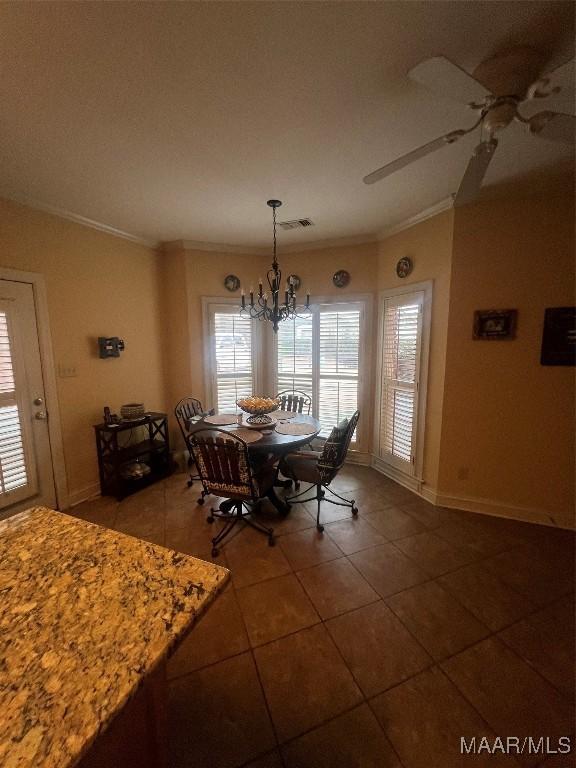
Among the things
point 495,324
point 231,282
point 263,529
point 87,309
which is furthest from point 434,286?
point 87,309

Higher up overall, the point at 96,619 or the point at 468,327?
the point at 468,327

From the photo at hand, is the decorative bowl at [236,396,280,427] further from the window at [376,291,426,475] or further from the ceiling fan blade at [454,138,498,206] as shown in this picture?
the ceiling fan blade at [454,138,498,206]

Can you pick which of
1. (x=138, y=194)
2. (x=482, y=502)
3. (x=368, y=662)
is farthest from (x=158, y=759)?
(x=138, y=194)

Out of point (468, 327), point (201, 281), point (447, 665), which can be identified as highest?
point (201, 281)

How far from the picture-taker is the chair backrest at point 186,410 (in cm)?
332

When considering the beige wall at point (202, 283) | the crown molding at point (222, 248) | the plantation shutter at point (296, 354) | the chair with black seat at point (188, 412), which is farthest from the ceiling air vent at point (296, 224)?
the chair with black seat at point (188, 412)

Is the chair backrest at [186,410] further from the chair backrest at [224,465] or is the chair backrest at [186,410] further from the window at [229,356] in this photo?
the chair backrest at [224,465]

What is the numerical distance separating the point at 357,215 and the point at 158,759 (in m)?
3.54

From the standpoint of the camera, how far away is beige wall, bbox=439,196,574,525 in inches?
92.7

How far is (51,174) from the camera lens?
7.12 feet

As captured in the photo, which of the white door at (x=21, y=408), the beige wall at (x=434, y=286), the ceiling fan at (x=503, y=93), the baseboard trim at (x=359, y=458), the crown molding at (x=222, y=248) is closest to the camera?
the ceiling fan at (x=503, y=93)

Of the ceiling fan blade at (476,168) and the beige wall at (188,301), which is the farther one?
the beige wall at (188,301)

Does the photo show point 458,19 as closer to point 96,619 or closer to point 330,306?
point 96,619

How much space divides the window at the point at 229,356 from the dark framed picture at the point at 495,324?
2.59 metres
